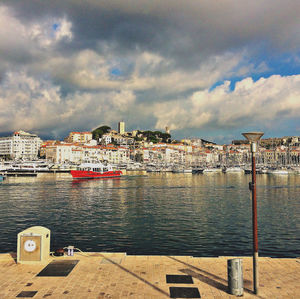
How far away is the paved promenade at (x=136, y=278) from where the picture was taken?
8.21 meters

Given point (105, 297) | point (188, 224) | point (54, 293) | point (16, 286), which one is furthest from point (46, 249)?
point (188, 224)

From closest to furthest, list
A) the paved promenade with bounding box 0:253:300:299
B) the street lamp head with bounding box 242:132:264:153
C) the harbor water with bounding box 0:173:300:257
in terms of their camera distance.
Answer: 1. the paved promenade with bounding box 0:253:300:299
2. the street lamp head with bounding box 242:132:264:153
3. the harbor water with bounding box 0:173:300:257

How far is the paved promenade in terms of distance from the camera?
8.21 meters

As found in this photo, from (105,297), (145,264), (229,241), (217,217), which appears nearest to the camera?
(105,297)

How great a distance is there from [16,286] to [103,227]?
46.5 feet

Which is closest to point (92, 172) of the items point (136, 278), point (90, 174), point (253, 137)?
point (90, 174)

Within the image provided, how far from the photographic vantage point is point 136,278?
30.4ft

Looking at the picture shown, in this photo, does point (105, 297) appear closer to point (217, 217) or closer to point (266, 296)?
point (266, 296)

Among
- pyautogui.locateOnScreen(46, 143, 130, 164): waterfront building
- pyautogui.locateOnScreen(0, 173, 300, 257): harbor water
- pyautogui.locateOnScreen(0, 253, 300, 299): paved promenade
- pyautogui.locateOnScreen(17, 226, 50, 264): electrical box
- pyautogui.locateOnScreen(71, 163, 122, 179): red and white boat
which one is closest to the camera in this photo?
pyautogui.locateOnScreen(0, 253, 300, 299): paved promenade

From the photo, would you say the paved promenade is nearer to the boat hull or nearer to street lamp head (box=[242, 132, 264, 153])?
street lamp head (box=[242, 132, 264, 153])

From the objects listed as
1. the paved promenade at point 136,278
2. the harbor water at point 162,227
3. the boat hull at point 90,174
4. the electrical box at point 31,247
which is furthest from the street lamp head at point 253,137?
the boat hull at point 90,174

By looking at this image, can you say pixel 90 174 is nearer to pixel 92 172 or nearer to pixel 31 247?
pixel 92 172

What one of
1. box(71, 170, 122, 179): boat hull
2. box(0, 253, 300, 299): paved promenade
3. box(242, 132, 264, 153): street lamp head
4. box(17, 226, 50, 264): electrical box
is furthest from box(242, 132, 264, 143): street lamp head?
box(71, 170, 122, 179): boat hull

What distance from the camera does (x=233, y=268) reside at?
8.52 m
